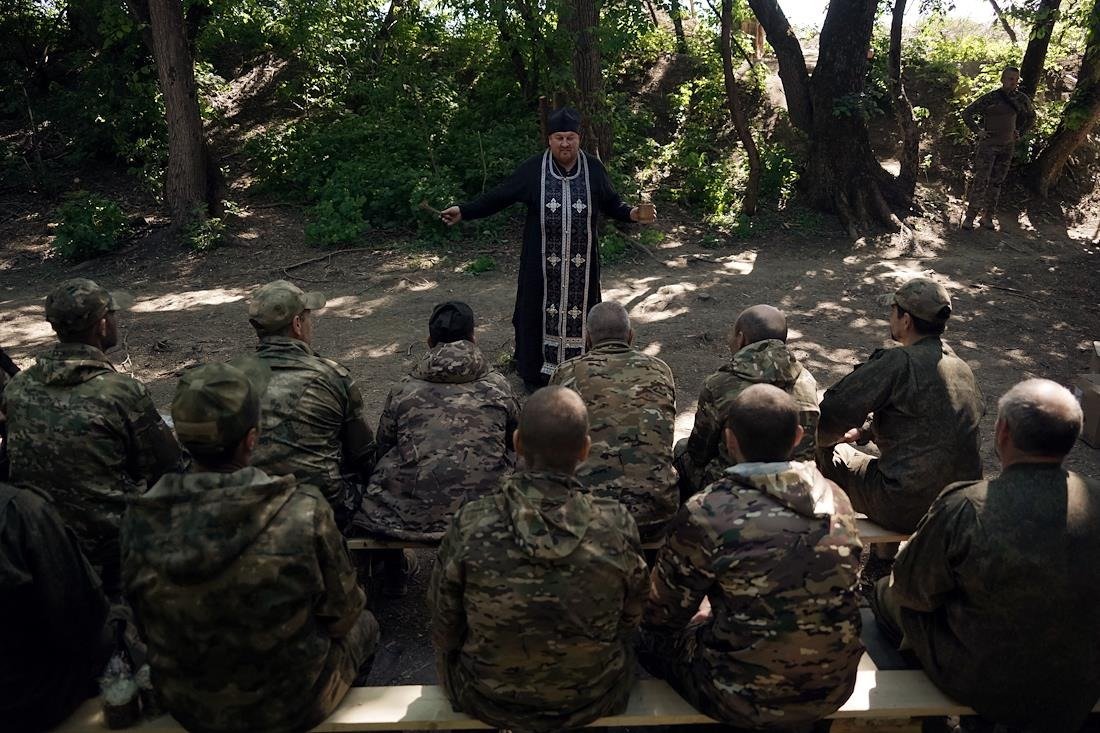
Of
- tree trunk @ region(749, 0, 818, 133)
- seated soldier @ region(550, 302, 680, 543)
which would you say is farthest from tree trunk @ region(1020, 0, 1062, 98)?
seated soldier @ region(550, 302, 680, 543)

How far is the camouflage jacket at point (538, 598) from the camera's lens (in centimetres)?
255

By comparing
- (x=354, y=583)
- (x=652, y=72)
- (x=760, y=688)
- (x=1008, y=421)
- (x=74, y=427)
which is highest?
(x=652, y=72)

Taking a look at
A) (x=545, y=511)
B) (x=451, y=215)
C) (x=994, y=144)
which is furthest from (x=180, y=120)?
(x=994, y=144)

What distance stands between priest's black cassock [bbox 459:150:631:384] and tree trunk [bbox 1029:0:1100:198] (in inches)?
301

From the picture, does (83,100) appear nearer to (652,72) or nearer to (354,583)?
(652,72)

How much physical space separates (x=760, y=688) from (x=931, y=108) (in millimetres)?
12008

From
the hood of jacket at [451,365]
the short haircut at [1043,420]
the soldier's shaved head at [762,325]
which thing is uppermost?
the short haircut at [1043,420]

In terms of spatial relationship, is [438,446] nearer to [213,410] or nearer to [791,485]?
[213,410]

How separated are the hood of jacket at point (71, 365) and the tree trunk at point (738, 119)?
8.90m

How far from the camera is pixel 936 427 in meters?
3.80

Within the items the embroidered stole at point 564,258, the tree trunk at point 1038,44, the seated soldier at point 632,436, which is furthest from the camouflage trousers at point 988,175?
the seated soldier at point 632,436

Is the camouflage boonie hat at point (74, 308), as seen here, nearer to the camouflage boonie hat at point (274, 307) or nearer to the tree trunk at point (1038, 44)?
the camouflage boonie hat at point (274, 307)

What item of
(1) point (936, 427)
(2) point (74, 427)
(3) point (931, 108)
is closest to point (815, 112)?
(3) point (931, 108)

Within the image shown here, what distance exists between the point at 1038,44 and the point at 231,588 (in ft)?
40.6
